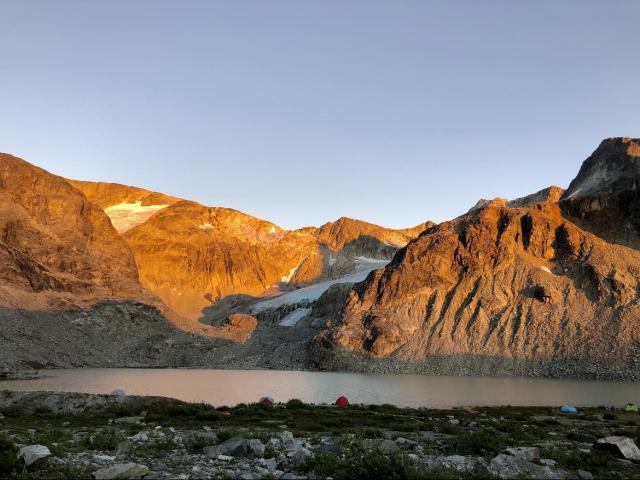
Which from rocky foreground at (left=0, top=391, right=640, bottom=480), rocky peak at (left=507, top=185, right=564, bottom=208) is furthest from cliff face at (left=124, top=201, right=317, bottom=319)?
rocky foreground at (left=0, top=391, right=640, bottom=480)

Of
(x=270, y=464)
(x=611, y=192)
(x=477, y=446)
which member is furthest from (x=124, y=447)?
(x=611, y=192)

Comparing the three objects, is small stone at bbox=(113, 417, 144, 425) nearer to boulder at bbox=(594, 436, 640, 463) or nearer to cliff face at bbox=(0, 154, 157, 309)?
boulder at bbox=(594, 436, 640, 463)

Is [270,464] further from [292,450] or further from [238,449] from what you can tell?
→ [292,450]

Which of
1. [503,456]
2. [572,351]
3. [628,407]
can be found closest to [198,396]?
[628,407]

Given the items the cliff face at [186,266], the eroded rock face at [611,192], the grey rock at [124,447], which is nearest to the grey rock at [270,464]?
the grey rock at [124,447]

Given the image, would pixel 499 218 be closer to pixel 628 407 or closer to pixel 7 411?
pixel 628 407

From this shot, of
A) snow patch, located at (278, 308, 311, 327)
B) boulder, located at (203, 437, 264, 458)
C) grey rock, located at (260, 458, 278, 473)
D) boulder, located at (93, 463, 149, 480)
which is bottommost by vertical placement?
snow patch, located at (278, 308, 311, 327)
